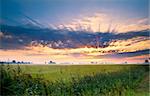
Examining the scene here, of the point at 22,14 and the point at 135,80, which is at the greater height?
the point at 22,14

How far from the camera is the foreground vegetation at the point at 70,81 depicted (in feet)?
20.0

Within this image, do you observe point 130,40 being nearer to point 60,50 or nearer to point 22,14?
point 60,50

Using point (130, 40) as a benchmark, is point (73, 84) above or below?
below

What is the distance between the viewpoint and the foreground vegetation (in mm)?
6102

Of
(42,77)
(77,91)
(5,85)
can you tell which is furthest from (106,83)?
(5,85)

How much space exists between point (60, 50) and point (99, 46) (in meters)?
0.52

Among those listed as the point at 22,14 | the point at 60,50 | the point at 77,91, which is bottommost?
the point at 77,91

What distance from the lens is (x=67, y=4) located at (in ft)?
20.1

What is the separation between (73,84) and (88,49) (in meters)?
0.50

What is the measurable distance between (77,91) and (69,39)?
683 millimetres

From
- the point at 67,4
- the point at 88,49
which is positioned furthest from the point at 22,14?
the point at 88,49

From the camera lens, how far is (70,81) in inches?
243

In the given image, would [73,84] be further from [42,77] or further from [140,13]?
[140,13]

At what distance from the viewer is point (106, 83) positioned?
245 inches
